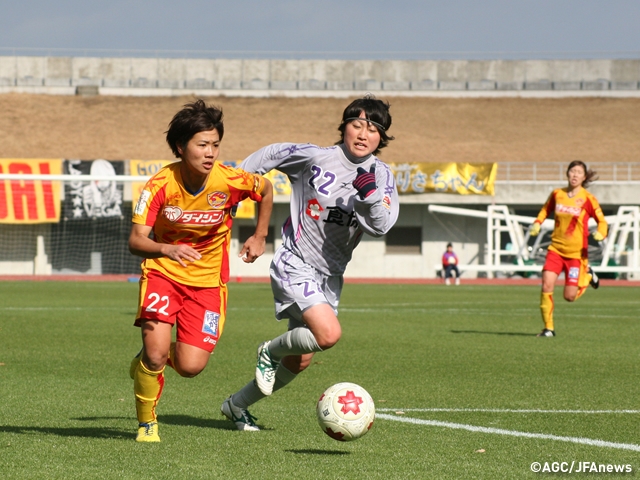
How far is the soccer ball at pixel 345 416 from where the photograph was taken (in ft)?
18.2

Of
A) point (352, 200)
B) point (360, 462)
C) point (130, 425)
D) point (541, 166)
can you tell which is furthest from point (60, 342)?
point (541, 166)

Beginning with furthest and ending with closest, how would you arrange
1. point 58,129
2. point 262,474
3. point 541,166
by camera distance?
point 58,129 → point 541,166 → point 262,474

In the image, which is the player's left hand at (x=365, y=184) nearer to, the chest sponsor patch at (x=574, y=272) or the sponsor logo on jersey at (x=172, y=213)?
the sponsor logo on jersey at (x=172, y=213)

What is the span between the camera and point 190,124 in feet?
18.8

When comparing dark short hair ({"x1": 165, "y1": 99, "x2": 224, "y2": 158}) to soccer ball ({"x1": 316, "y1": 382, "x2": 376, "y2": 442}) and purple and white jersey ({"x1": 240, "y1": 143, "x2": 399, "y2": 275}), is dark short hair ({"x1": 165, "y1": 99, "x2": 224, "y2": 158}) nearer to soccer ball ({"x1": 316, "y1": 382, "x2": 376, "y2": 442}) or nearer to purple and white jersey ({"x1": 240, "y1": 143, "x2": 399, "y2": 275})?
purple and white jersey ({"x1": 240, "y1": 143, "x2": 399, "y2": 275})

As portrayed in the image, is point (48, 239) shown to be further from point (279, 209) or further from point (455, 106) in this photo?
point (455, 106)

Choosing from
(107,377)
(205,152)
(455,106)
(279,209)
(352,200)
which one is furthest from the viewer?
(455,106)

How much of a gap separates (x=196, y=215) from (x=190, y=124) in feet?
1.78

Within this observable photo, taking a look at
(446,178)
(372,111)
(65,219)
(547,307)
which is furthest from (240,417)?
(446,178)

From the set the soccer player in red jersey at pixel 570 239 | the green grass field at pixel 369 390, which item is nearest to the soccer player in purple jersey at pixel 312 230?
the green grass field at pixel 369 390

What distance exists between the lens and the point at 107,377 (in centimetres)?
907

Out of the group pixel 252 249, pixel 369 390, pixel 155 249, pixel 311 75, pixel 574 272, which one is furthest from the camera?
pixel 311 75

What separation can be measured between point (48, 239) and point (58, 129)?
16.0 metres

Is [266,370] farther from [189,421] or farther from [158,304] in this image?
[158,304]
